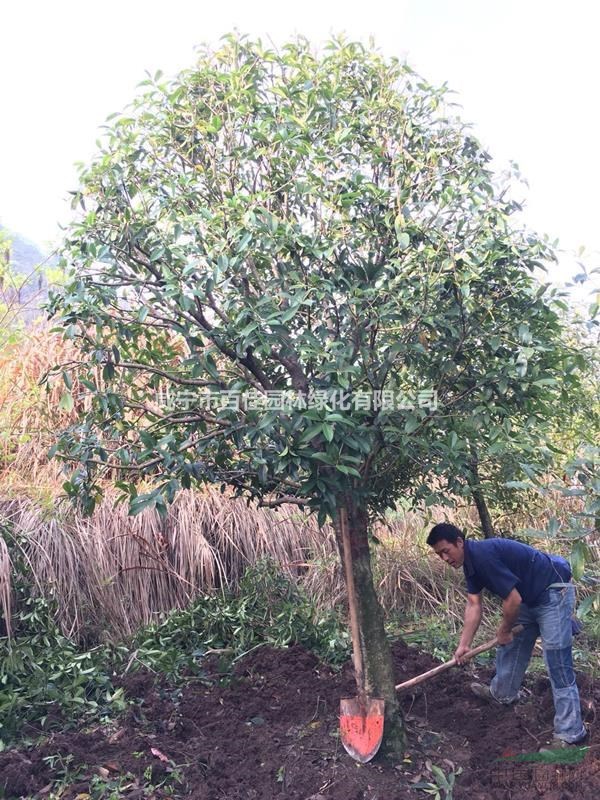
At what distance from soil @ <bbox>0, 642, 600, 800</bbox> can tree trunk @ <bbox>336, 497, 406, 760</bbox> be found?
14 centimetres

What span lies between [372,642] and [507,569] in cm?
81

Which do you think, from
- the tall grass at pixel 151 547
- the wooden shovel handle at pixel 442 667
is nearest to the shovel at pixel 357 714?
the wooden shovel handle at pixel 442 667

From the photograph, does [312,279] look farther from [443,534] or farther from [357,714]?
[357,714]

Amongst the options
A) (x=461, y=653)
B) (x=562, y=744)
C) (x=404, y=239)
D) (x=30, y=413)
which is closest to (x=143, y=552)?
(x=30, y=413)

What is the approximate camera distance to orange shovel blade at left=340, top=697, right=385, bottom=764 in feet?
11.7

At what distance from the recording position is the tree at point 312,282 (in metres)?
2.89

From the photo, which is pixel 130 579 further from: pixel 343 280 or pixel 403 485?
pixel 343 280

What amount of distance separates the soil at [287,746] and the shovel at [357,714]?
8 cm

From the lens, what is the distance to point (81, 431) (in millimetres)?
3572

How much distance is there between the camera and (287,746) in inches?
149

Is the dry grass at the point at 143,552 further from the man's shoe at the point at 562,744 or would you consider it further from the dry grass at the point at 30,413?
the man's shoe at the point at 562,744

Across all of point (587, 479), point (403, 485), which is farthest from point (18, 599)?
point (587, 479)

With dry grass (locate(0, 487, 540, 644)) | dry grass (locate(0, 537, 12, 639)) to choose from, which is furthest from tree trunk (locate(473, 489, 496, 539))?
dry grass (locate(0, 537, 12, 639))

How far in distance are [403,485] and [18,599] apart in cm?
267
